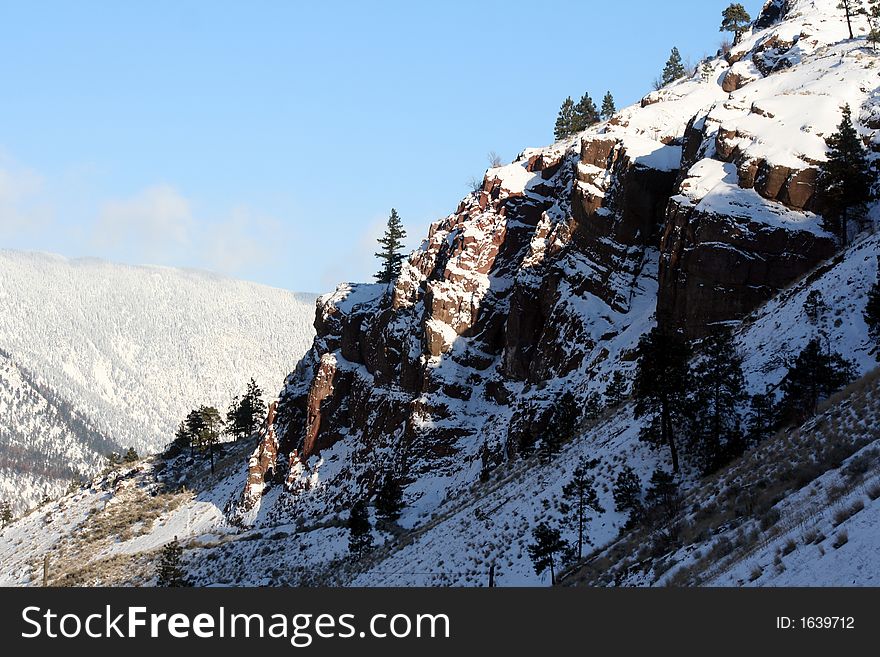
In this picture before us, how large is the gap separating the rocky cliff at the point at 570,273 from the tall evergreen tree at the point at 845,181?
4.49 ft

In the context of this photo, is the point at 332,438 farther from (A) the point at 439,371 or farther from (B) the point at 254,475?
(A) the point at 439,371

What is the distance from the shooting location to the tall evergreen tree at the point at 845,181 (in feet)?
209

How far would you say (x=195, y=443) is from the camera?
12900 centimetres

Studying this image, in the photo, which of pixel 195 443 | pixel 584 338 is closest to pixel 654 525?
pixel 584 338

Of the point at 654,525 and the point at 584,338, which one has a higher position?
the point at 584,338

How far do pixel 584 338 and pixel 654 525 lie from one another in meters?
44.0

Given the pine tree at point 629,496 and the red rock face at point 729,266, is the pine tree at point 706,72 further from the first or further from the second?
the pine tree at point 629,496

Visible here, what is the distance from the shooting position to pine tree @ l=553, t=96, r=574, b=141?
128000 mm

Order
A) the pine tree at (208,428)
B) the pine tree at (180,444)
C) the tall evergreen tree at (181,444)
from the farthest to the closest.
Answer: the pine tree at (180,444), the tall evergreen tree at (181,444), the pine tree at (208,428)

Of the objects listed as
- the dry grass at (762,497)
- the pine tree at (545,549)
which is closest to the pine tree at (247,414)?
the pine tree at (545,549)

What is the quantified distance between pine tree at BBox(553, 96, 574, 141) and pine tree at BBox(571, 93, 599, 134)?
43 centimetres

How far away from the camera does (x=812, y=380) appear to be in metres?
43.8

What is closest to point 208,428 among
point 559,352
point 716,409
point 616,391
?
point 559,352
